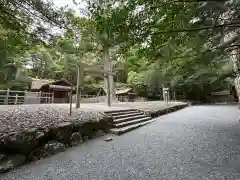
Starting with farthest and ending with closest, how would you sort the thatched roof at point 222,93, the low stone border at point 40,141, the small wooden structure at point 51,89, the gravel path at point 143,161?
1. the thatched roof at point 222,93
2. the small wooden structure at point 51,89
3. the low stone border at point 40,141
4. the gravel path at point 143,161

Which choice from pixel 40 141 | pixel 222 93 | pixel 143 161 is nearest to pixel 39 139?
pixel 40 141

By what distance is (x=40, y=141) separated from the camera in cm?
392

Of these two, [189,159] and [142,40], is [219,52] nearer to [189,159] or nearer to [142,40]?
[142,40]

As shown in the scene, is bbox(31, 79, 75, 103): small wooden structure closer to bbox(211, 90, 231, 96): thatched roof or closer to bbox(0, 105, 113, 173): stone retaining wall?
bbox(0, 105, 113, 173): stone retaining wall

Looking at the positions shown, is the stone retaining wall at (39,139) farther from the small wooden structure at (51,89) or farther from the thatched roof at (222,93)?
the thatched roof at (222,93)

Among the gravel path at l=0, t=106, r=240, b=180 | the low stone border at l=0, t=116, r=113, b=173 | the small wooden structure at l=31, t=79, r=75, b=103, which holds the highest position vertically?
the small wooden structure at l=31, t=79, r=75, b=103

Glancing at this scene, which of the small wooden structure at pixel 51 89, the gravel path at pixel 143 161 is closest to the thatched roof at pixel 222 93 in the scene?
the small wooden structure at pixel 51 89

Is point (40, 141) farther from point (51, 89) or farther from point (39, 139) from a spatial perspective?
point (51, 89)

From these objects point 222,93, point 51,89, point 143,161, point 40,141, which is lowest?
point 143,161

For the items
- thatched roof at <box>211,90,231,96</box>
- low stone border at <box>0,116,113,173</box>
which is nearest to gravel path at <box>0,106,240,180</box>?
low stone border at <box>0,116,113,173</box>

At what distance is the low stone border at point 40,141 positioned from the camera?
3.31 m

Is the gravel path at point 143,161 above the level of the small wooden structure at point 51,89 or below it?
below

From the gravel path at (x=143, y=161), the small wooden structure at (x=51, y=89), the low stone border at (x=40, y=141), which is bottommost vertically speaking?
the gravel path at (x=143, y=161)

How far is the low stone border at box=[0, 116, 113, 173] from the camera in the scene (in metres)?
3.31
